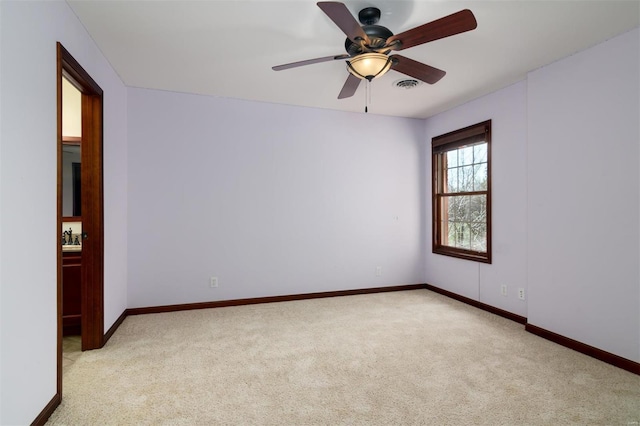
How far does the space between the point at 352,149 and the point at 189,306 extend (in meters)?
2.89

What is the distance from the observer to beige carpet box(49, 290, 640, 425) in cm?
196

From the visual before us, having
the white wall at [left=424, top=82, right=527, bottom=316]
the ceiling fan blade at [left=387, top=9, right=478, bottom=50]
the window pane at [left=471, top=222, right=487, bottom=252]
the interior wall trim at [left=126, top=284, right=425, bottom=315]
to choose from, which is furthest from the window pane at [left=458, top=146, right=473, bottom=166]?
the ceiling fan blade at [left=387, top=9, right=478, bottom=50]

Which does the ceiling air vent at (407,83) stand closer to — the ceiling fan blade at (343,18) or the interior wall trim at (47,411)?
the ceiling fan blade at (343,18)

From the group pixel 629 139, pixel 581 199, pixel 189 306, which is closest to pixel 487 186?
pixel 581 199

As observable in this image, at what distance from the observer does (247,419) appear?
1.93 m

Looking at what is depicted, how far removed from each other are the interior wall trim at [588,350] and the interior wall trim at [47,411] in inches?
150

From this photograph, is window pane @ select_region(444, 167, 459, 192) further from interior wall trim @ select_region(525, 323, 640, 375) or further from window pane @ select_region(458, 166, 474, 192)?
interior wall trim @ select_region(525, 323, 640, 375)

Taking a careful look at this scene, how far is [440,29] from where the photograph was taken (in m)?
1.93

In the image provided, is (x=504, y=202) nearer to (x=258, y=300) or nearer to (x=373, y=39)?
(x=373, y=39)

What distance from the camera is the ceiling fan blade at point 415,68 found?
2.35 meters

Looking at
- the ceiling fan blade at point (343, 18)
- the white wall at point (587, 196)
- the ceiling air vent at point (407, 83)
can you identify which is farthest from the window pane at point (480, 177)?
the ceiling fan blade at point (343, 18)

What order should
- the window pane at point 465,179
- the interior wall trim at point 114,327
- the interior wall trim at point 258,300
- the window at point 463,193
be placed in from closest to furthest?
the interior wall trim at point 114,327
the interior wall trim at point 258,300
the window at point 463,193
the window pane at point 465,179

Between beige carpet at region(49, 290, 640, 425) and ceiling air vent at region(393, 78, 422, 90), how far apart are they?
2491 millimetres

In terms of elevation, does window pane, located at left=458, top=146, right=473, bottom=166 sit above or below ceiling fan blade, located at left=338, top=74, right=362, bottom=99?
below
